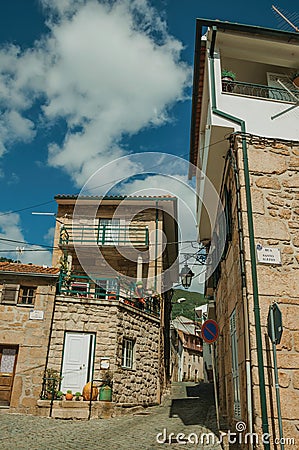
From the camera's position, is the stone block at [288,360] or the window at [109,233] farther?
the window at [109,233]

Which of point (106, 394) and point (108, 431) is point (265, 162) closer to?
point (108, 431)

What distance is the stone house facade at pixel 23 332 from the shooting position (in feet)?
37.6

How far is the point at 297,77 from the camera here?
7.74 meters

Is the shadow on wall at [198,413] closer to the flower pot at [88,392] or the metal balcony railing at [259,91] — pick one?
the flower pot at [88,392]

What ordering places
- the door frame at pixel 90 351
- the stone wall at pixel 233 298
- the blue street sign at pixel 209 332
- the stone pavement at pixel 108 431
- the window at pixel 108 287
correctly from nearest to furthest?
the stone wall at pixel 233 298 → the stone pavement at pixel 108 431 → the blue street sign at pixel 209 332 → the door frame at pixel 90 351 → the window at pixel 108 287

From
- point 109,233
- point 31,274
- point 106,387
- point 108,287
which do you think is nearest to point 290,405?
point 106,387

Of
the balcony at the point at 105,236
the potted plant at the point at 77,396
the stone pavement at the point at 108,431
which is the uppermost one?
the balcony at the point at 105,236

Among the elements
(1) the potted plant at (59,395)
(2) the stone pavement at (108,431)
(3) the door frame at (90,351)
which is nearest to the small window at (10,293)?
(3) the door frame at (90,351)

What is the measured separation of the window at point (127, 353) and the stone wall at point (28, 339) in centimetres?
258

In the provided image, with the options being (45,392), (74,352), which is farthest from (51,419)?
(74,352)

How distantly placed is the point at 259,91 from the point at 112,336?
8.52 meters

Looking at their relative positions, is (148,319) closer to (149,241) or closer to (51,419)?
(149,241)

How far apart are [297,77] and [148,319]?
10040 millimetres

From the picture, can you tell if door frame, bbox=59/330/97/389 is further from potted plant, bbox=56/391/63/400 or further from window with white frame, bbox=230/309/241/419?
window with white frame, bbox=230/309/241/419
